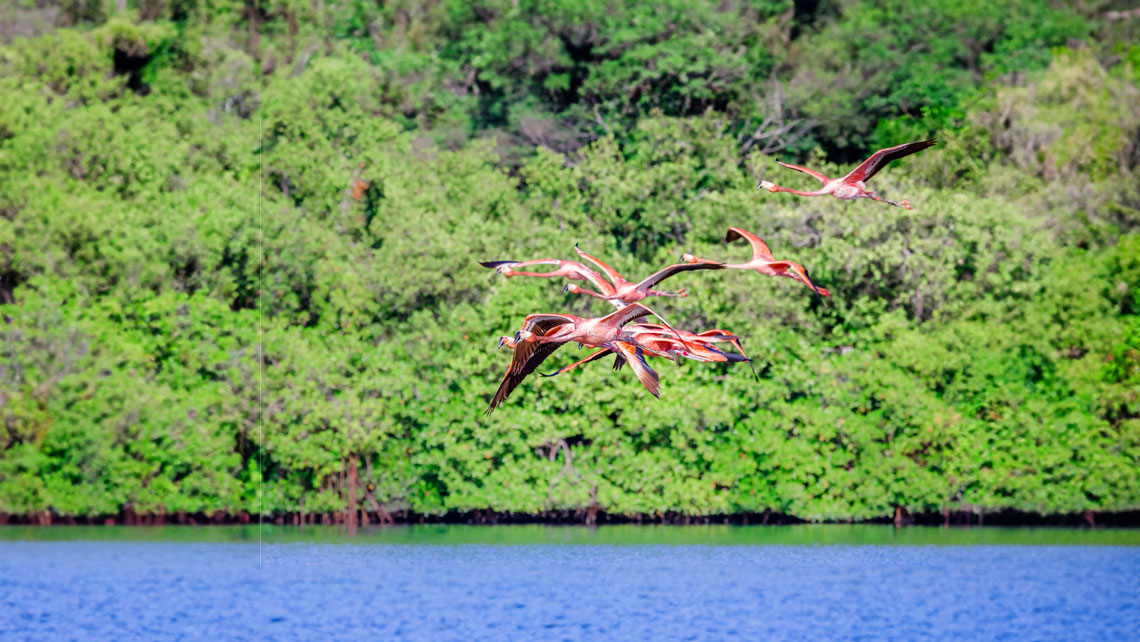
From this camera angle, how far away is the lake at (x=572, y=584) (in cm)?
1816

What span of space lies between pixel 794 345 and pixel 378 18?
15652mm

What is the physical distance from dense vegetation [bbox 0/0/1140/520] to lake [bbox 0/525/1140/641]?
106 cm

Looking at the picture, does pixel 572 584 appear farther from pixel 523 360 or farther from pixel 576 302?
pixel 523 360

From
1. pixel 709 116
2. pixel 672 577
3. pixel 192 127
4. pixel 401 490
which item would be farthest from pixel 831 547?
pixel 192 127

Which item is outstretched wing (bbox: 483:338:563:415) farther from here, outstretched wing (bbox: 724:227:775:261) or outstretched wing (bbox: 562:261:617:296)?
outstretched wing (bbox: 724:227:775:261)

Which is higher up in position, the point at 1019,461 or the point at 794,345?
the point at 794,345

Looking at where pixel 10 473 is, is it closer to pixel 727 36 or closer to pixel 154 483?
pixel 154 483

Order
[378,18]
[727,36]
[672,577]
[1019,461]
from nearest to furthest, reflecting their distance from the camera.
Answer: [672,577]
[1019,461]
[727,36]
[378,18]

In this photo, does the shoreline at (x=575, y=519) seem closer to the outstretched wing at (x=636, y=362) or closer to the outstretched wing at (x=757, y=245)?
the outstretched wing at (x=636, y=362)

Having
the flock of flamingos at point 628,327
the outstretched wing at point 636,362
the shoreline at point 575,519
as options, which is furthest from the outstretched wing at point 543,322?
the shoreline at point 575,519

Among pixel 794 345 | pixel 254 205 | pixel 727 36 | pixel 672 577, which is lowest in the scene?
pixel 672 577

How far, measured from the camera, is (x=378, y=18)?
117 ft

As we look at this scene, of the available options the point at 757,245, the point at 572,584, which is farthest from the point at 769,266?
the point at 572,584

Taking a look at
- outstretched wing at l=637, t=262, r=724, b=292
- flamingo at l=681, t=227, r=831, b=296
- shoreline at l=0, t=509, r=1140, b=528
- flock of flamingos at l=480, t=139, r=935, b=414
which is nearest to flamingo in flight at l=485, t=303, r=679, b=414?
flock of flamingos at l=480, t=139, r=935, b=414
